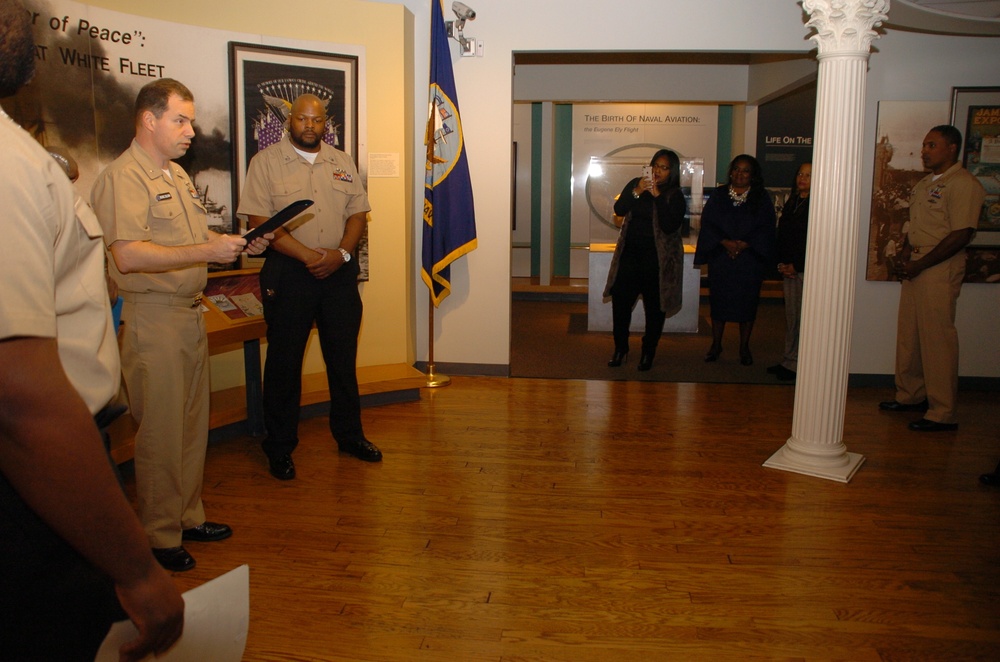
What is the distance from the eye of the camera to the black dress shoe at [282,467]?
4.03m

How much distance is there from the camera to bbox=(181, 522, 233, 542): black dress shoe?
3309mm

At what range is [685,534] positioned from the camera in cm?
343

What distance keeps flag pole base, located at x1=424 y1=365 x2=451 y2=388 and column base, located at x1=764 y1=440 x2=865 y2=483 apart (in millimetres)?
2554

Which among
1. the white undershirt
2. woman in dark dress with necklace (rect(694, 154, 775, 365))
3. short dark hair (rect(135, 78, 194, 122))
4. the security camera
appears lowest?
woman in dark dress with necklace (rect(694, 154, 775, 365))

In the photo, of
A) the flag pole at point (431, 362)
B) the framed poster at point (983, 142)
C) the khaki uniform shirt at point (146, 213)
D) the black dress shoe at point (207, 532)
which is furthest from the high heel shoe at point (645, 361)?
the khaki uniform shirt at point (146, 213)

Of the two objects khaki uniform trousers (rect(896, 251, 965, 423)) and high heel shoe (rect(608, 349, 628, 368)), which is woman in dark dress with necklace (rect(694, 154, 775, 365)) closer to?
high heel shoe (rect(608, 349, 628, 368))

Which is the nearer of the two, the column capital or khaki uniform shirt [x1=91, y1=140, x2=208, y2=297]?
khaki uniform shirt [x1=91, y1=140, x2=208, y2=297]

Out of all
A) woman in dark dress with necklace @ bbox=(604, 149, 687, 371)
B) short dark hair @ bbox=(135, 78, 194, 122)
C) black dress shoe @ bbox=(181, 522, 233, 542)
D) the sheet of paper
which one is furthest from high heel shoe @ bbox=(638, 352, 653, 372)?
the sheet of paper

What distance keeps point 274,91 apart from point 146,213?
2.45 m

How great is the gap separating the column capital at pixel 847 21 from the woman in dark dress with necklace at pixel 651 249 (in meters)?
2.41

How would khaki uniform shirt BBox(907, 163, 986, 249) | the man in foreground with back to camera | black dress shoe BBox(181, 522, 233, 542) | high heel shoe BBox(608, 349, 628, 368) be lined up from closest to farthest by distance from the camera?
the man in foreground with back to camera
black dress shoe BBox(181, 522, 233, 542)
khaki uniform shirt BBox(907, 163, 986, 249)
high heel shoe BBox(608, 349, 628, 368)

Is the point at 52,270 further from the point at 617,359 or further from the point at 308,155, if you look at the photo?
the point at 617,359

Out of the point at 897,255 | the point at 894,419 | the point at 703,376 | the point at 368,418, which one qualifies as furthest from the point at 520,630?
the point at 897,255

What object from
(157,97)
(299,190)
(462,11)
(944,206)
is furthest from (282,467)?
(944,206)
